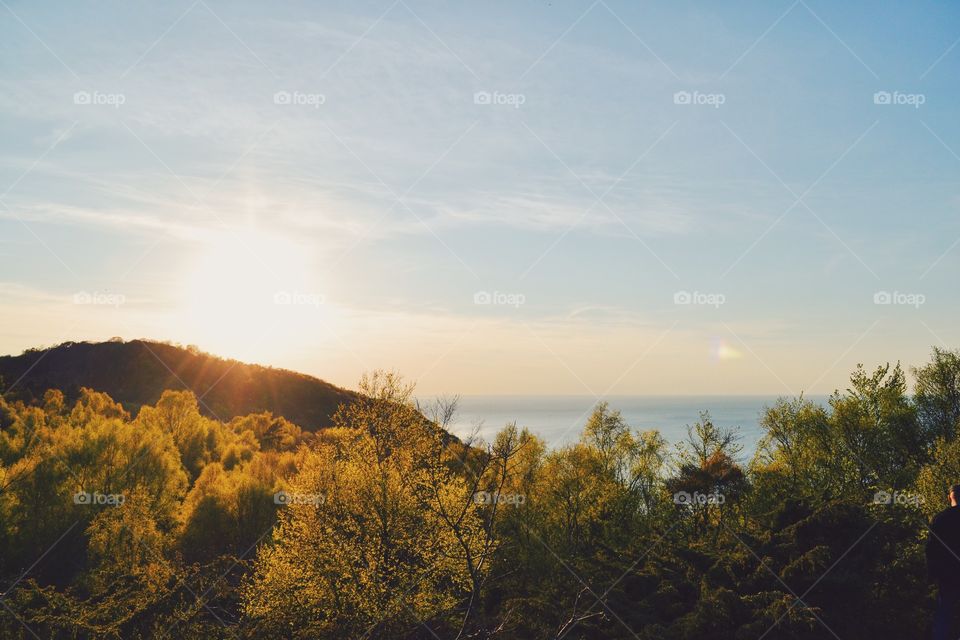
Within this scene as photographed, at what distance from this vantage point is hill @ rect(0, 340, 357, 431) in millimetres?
152750

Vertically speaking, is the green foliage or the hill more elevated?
the hill

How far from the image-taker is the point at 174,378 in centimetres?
16825

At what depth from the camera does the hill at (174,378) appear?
501 ft

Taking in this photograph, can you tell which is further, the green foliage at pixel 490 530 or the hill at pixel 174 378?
the hill at pixel 174 378

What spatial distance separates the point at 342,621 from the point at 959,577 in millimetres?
27063

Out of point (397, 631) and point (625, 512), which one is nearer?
point (397, 631)

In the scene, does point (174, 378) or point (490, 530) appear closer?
point (490, 530)

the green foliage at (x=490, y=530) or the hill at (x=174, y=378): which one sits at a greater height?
the hill at (x=174, y=378)

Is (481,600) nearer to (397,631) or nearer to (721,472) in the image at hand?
(397,631)

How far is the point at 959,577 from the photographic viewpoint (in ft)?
35.2

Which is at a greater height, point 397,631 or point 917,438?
point 917,438

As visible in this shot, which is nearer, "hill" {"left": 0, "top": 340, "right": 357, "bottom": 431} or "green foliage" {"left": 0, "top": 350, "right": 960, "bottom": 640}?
"green foliage" {"left": 0, "top": 350, "right": 960, "bottom": 640}

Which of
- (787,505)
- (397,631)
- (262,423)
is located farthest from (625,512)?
(262,423)

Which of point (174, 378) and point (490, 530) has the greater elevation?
point (174, 378)
